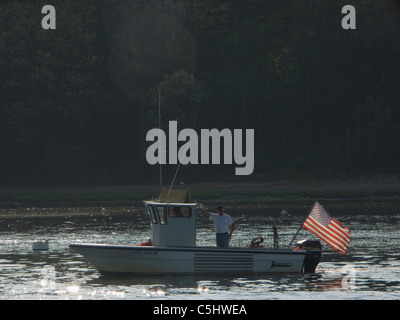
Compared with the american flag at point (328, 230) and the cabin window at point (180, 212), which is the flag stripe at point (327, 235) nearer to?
the american flag at point (328, 230)

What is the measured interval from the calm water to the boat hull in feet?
1.29

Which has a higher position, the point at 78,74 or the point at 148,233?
the point at 78,74

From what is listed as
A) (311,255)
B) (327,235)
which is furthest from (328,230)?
(311,255)

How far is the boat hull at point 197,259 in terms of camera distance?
119 ft

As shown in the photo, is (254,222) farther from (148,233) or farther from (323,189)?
(323,189)

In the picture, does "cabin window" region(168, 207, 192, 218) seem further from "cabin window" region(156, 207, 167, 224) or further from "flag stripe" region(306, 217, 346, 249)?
"flag stripe" region(306, 217, 346, 249)

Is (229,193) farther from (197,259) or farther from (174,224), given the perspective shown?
(197,259)

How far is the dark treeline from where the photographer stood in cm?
10050

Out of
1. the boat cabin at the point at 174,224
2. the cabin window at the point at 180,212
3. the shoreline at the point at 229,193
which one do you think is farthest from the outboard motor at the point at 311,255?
the shoreline at the point at 229,193

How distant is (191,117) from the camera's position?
9888 centimetres

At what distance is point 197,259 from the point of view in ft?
119
